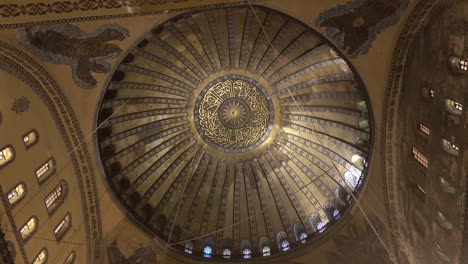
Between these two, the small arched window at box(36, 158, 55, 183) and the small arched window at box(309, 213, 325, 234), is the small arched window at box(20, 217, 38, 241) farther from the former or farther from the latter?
the small arched window at box(309, 213, 325, 234)

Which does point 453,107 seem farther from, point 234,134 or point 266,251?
point 234,134

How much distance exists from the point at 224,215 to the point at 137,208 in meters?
3.65

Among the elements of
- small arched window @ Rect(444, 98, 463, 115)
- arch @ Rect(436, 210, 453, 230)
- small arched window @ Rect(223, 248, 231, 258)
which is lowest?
arch @ Rect(436, 210, 453, 230)

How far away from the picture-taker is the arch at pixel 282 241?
16.7 metres

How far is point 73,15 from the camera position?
10172 millimetres

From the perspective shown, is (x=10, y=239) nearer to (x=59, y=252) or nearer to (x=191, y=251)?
(x=59, y=252)

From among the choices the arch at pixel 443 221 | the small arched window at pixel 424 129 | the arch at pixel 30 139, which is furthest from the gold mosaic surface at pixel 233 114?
the arch at pixel 443 221

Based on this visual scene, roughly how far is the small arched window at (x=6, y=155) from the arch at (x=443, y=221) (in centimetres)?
1056

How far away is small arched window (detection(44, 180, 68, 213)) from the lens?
1195 cm

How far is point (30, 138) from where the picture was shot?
11289 millimetres

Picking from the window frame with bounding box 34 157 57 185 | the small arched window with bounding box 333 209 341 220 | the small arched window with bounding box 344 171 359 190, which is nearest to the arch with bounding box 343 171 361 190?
the small arched window with bounding box 344 171 359 190

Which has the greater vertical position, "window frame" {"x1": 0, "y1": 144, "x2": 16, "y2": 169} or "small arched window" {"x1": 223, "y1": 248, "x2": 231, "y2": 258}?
"small arched window" {"x1": 223, "y1": 248, "x2": 231, "y2": 258}

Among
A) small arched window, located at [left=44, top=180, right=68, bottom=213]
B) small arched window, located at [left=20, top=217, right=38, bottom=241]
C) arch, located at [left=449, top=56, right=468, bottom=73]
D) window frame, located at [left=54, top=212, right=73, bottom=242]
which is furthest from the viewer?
window frame, located at [left=54, top=212, right=73, bottom=242]

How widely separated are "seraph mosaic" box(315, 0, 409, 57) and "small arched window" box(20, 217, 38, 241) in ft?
28.7
